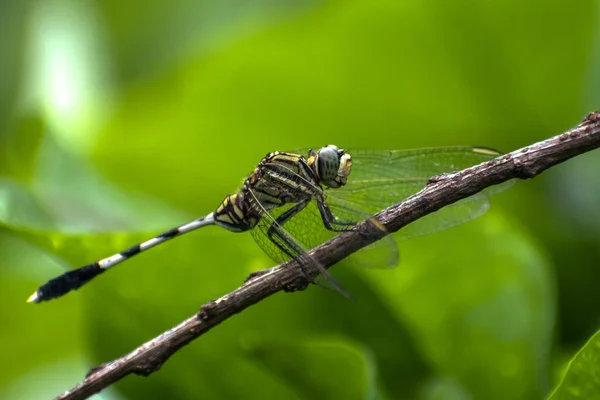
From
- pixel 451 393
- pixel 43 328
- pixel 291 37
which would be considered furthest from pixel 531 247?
pixel 43 328

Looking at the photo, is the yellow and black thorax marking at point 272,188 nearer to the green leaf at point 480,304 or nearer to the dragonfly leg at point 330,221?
the dragonfly leg at point 330,221

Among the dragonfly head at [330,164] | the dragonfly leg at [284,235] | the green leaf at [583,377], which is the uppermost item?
the dragonfly head at [330,164]

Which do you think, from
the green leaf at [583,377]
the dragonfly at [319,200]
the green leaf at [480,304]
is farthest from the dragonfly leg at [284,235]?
the green leaf at [583,377]

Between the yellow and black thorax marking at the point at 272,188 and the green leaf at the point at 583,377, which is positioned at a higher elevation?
the yellow and black thorax marking at the point at 272,188

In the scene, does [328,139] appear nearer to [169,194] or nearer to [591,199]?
[169,194]

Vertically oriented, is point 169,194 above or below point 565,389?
above

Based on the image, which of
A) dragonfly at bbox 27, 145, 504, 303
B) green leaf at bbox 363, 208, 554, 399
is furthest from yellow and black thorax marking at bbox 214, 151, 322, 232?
green leaf at bbox 363, 208, 554, 399

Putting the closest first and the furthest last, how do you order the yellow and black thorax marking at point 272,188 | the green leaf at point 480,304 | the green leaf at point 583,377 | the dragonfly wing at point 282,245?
the green leaf at point 583,377
the dragonfly wing at point 282,245
the green leaf at point 480,304
the yellow and black thorax marking at point 272,188
